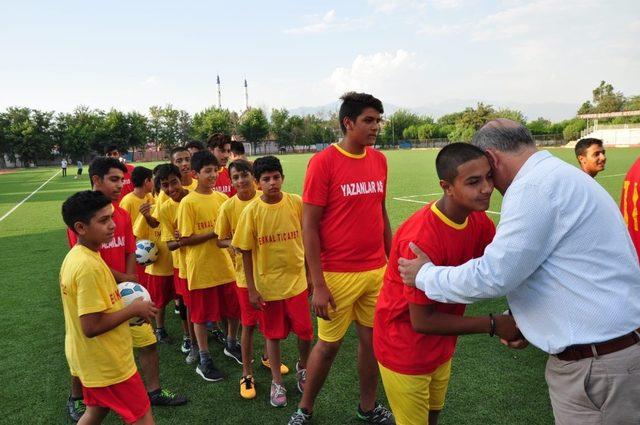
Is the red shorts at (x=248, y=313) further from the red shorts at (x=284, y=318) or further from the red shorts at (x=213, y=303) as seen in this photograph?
the red shorts at (x=213, y=303)

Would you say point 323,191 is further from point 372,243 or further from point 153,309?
point 153,309

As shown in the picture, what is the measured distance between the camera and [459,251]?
7.22ft

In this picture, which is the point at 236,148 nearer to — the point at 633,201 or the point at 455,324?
the point at 633,201

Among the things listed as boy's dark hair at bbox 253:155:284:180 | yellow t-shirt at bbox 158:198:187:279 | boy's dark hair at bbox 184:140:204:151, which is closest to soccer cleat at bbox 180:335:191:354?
yellow t-shirt at bbox 158:198:187:279

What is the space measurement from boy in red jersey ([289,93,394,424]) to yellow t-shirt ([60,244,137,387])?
4.24ft

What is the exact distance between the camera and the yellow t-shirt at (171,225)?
4750 millimetres

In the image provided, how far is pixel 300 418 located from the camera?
3326mm

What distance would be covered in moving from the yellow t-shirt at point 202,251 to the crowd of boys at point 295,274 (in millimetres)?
10

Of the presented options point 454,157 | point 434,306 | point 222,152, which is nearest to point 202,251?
point 222,152

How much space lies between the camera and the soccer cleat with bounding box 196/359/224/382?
421 centimetres

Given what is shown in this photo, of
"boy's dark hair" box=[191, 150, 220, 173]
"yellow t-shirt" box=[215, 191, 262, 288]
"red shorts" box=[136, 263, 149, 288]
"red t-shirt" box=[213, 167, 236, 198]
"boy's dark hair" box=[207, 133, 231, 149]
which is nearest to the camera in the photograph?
"yellow t-shirt" box=[215, 191, 262, 288]

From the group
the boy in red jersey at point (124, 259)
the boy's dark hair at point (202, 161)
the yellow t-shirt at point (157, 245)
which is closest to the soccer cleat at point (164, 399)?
the boy in red jersey at point (124, 259)

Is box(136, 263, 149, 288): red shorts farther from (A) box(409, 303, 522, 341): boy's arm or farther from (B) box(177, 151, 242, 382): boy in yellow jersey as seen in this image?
(A) box(409, 303, 522, 341): boy's arm

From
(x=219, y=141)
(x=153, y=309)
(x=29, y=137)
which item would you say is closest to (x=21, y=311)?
(x=219, y=141)
